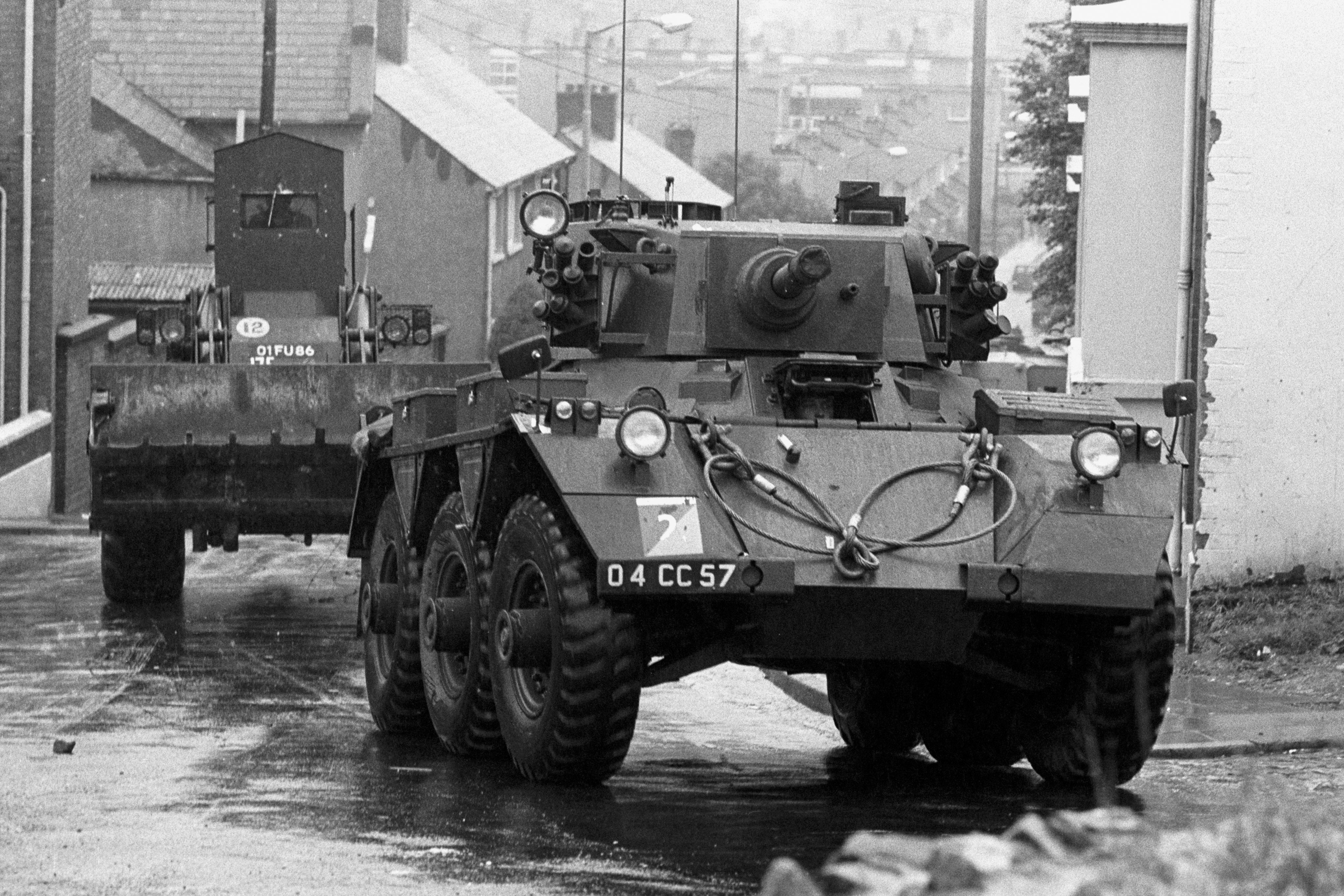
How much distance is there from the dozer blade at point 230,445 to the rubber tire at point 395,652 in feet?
15.0

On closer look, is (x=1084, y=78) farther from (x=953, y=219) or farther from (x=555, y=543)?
(x=953, y=219)

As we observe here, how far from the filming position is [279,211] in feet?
77.3

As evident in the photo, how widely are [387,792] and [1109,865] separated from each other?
6.12 metres

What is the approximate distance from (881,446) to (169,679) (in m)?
5.11

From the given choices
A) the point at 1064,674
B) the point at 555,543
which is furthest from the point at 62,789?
the point at 1064,674

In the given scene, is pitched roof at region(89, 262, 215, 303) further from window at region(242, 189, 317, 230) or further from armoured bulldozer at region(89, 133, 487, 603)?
armoured bulldozer at region(89, 133, 487, 603)

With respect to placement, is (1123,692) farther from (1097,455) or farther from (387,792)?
(387,792)

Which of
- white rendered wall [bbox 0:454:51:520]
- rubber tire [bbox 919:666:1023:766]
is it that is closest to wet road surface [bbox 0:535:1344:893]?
rubber tire [bbox 919:666:1023:766]

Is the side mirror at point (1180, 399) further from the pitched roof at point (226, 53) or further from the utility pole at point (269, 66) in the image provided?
the pitched roof at point (226, 53)

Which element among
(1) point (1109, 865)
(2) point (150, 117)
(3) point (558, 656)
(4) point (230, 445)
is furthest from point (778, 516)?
(2) point (150, 117)

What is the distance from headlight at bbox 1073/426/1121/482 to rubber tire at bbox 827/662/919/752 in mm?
1805

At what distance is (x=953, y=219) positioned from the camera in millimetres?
87062

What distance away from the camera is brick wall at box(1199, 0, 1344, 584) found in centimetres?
1494

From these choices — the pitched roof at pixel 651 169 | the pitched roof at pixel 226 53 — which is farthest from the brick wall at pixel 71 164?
the pitched roof at pixel 651 169
